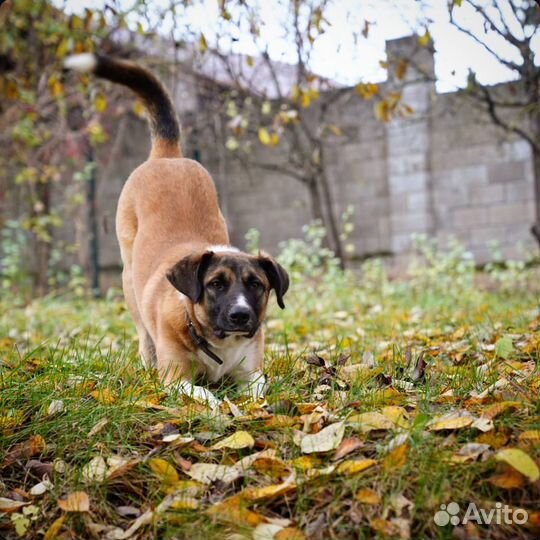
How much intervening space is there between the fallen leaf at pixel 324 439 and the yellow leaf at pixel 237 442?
20 cm

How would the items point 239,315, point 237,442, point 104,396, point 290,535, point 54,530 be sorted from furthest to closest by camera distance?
point 239,315, point 104,396, point 237,442, point 54,530, point 290,535

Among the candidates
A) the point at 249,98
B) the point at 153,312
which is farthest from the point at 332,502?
the point at 249,98

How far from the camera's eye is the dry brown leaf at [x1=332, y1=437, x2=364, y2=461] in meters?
2.54

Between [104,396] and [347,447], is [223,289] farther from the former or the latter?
[347,447]

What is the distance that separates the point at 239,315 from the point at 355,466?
4.81 ft

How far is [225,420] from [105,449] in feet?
1.57

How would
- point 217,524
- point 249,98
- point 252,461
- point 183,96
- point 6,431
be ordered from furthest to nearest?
point 183,96 → point 249,98 → point 6,431 → point 252,461 → point 217,524

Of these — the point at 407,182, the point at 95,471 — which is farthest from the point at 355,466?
the point at 407,182

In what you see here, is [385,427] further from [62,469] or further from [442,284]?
[442,284]

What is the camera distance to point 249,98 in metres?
9.98

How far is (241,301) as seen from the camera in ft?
12.5

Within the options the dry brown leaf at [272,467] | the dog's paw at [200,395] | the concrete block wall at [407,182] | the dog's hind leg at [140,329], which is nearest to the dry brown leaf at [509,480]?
the dry brown leaf at [272,467]

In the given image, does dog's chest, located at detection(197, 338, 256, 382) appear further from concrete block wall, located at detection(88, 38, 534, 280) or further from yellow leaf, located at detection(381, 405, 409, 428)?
concrete block wall, located at detection(88, 38, 534, 280)

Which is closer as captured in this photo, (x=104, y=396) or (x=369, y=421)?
(x=369, y=421)
